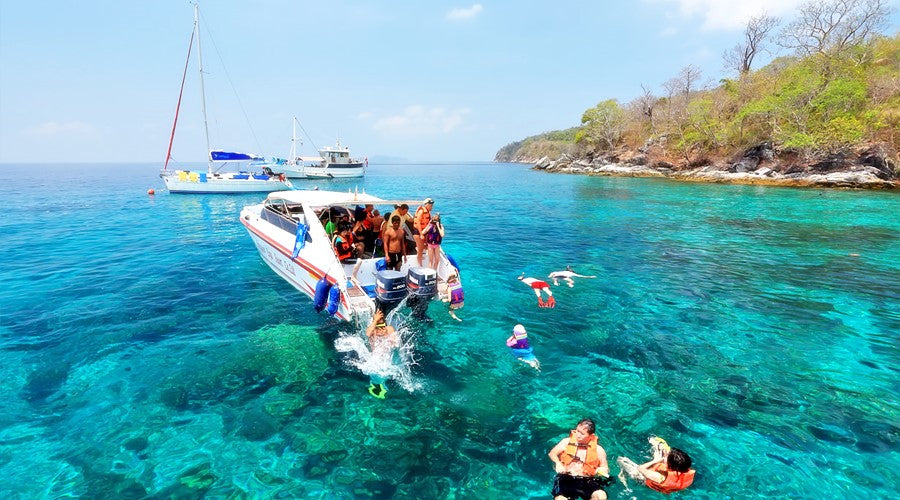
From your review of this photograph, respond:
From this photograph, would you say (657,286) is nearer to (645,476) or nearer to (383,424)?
(645,476)

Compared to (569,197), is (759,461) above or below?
below

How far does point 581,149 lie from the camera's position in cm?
9319

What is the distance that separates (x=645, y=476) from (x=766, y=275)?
12311 millimetres

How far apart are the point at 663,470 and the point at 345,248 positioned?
25.6ft

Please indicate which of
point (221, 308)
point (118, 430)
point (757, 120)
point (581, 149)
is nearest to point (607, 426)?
point (118, 430)

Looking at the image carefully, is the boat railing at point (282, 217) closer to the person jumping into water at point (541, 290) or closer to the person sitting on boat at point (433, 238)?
the person sitting on boat at point (433, 238)

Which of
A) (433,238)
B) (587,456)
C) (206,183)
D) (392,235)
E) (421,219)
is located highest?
(206,183)

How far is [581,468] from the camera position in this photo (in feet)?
16.5

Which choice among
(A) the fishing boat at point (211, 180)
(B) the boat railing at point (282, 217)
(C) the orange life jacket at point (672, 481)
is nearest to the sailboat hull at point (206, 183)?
(A) the fishing boat at point (211, 180)

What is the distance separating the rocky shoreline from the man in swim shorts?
173ft

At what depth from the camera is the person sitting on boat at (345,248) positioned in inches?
385

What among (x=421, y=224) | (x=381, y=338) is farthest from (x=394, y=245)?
(x=381, y=338)

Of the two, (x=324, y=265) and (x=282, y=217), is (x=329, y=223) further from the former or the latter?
(x=282, y=217)

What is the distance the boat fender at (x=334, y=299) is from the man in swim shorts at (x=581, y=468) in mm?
5392
